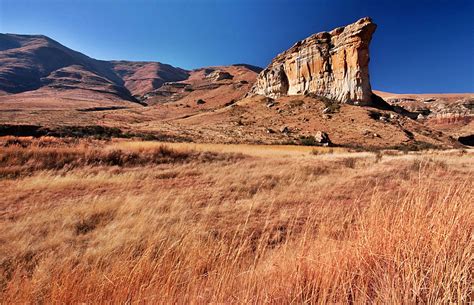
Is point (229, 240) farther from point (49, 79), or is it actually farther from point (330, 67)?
point (49, 79)

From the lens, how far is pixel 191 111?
85.1 meters

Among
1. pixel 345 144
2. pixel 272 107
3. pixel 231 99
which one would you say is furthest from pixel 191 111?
pixel 345 144

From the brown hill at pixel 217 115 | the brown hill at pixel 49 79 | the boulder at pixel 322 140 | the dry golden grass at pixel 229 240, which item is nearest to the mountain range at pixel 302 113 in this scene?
the brown hill at pixel 217 115

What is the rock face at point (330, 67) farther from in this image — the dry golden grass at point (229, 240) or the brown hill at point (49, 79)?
the brown hill at point (49, 79)

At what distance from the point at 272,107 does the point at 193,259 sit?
59.4m

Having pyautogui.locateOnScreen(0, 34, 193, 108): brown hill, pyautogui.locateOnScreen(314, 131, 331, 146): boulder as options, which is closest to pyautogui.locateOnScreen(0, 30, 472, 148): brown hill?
pyautogui.locateOnScreen(0, 34, 193, 108): brown hill

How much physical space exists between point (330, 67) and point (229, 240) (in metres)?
59.3

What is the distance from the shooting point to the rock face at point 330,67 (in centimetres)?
4925

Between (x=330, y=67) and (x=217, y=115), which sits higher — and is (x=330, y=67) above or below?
above

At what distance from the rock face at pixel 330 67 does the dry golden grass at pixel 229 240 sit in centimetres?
4713

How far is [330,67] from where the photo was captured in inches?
2195

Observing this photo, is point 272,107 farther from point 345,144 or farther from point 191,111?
point 191,111

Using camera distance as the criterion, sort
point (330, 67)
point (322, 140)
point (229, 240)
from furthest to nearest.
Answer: point (330, 67) < point (322, 140) < point (229, 240)

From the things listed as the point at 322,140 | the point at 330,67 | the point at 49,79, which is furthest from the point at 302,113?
the point at 49,79
